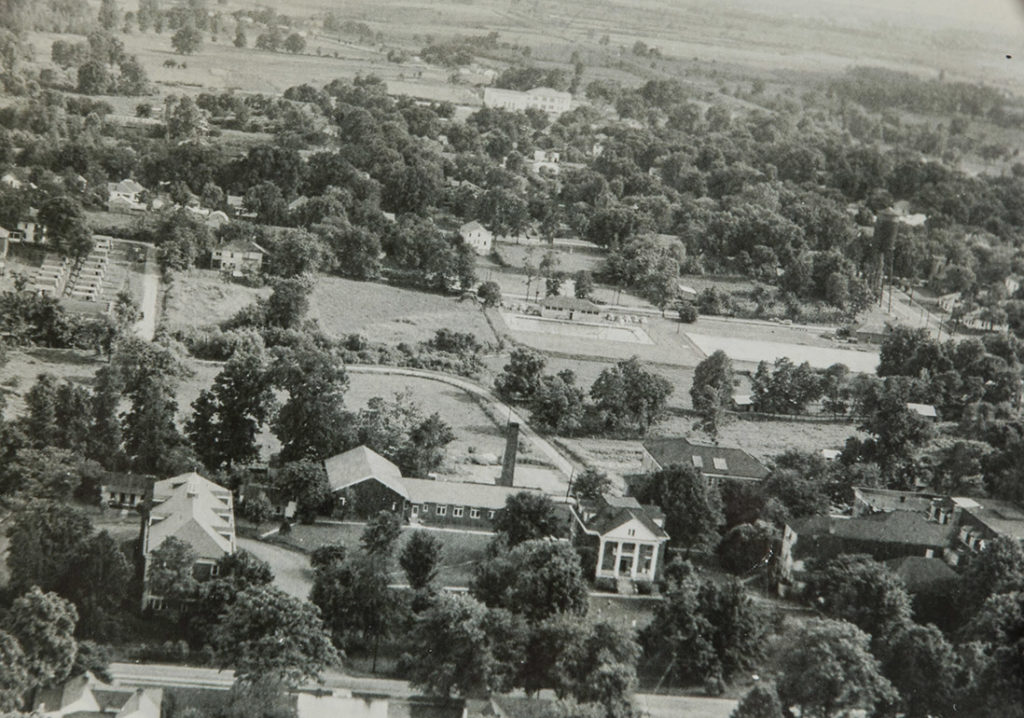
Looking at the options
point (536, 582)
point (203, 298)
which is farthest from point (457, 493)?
point (203, 298)

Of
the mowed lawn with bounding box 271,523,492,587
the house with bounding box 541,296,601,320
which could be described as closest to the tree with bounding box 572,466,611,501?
the mowed lawn with bounding box 271,523,492,587

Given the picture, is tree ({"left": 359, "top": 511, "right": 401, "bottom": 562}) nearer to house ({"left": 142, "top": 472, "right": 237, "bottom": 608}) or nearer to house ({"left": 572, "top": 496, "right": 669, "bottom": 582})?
house ({"left": 142, "top": 472, "right": 237, "bottom": 608})

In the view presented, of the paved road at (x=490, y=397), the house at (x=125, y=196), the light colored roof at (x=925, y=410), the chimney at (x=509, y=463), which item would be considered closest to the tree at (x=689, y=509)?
the chimney at (x=509, y=463)

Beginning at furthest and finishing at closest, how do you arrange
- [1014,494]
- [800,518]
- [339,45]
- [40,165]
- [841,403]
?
[339,45], [40,165], [841,403], [1014,494], [800,518]

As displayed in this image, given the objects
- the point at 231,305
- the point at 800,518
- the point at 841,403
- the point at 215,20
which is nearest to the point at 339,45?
the point at 215,20

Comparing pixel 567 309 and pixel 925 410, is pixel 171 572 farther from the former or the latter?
pixel 925 410

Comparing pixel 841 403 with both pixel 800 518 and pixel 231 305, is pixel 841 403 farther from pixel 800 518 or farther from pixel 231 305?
pixel 231 305
